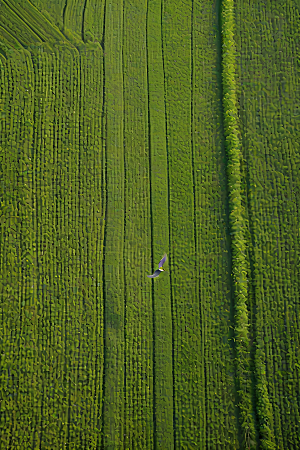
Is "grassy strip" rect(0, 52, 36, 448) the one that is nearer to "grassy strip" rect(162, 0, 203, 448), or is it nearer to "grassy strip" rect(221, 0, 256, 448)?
"grassy strip" rect(162, 0, 203, 448)

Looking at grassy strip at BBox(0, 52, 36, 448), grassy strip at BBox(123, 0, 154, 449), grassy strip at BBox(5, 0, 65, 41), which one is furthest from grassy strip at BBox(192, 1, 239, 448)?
grassy strip at BBox(0, 52, 36, 448)

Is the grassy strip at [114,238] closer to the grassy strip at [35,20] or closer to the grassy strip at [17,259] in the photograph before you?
the grassy strip at [35,20]

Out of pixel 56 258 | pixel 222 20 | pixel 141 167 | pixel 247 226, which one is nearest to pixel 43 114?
pixel 141 167

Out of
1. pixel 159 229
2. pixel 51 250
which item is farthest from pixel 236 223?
pixel 51 250

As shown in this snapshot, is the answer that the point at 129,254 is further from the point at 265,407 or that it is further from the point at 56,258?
the point at 265,407

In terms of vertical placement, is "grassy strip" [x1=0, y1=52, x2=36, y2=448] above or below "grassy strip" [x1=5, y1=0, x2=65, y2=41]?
below
